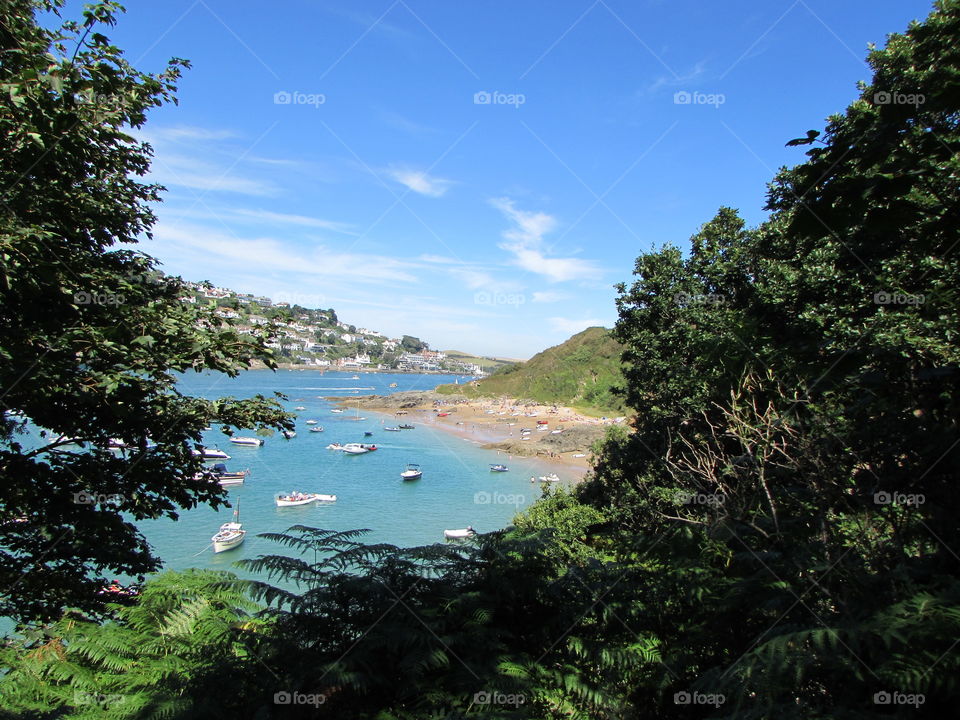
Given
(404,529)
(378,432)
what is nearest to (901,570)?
(404,529)

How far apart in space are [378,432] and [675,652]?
64.4 metres

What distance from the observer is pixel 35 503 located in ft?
19.3

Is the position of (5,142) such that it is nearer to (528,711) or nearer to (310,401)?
(528,711)

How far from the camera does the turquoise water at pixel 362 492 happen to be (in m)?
25.9

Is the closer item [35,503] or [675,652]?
[675,652]

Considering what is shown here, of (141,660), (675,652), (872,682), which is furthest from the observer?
(675,652)
